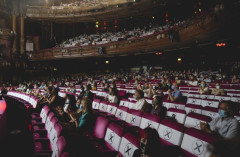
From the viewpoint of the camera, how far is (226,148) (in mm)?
717

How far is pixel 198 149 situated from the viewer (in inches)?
74.9

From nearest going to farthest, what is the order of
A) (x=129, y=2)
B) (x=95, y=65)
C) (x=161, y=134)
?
(x=161, y=134), (x=129, y=2), (x=95, y=65)

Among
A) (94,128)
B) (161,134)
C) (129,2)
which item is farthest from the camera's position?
(129,2)

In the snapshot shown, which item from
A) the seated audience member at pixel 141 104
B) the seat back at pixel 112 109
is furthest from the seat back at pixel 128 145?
the seat back at pixel 112 109

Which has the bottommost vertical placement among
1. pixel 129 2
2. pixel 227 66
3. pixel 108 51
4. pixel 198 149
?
pixel 198 149

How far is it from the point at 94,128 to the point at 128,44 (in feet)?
33.6

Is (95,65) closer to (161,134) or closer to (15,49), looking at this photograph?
(15,49)

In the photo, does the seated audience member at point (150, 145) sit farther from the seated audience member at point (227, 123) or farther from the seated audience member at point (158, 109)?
the seated audience member at point (158, 109)

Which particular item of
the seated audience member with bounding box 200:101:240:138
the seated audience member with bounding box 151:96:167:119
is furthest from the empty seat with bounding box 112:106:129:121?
the seated audience member with bounding box 200:101:240:138

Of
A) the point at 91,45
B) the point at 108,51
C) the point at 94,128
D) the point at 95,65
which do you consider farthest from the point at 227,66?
the point at 94,128

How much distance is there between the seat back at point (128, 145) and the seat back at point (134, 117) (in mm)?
969

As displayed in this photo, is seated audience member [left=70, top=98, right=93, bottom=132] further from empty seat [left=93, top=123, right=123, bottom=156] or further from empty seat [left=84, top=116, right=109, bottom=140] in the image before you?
empty seat [left=93, top=123, right=123, bottom=156]

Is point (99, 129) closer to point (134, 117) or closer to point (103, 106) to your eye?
point (134, 117)

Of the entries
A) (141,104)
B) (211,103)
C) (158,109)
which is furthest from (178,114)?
(211,103)
